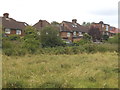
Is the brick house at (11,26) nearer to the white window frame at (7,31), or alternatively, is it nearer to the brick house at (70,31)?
the white window frame at (7,31)

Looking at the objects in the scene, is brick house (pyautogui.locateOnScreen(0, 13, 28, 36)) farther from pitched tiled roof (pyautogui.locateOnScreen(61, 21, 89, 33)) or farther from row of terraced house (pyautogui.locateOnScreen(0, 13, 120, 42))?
pitched tiled roof (pyautogui.locateOnScreen(61, 21, 89, 33))

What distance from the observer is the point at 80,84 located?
6094 millimetres

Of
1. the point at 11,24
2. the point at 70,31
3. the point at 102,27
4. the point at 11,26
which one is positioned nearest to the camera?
the point at 11,26

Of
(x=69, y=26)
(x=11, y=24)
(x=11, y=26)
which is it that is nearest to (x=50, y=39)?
(x=11, y=26)

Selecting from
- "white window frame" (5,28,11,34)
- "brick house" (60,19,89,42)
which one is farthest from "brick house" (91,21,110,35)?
"white window frame" (5,28,11,34)

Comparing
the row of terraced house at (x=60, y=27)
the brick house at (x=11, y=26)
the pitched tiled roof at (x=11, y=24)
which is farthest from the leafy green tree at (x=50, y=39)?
the pitched tiled roof at (x=11, y=24)

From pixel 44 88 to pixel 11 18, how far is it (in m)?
41.9

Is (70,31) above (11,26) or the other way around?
the other way around

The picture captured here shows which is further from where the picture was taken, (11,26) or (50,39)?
(11,26)

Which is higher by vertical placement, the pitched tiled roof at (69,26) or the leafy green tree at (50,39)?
the pitched tiled roof at (69,26)

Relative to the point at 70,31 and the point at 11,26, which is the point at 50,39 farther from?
the point at 70,31

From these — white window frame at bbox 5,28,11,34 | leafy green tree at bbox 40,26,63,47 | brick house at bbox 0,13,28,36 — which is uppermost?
brick house at bbox 0,13,28,36

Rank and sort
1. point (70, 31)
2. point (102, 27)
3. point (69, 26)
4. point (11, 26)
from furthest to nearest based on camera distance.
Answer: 1. point (102, 27)
2. point (69, 26)
3. point (70, 31)
4. point (11, 26)

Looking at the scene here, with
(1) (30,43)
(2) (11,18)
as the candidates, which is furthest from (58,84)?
(2) (11,18)
